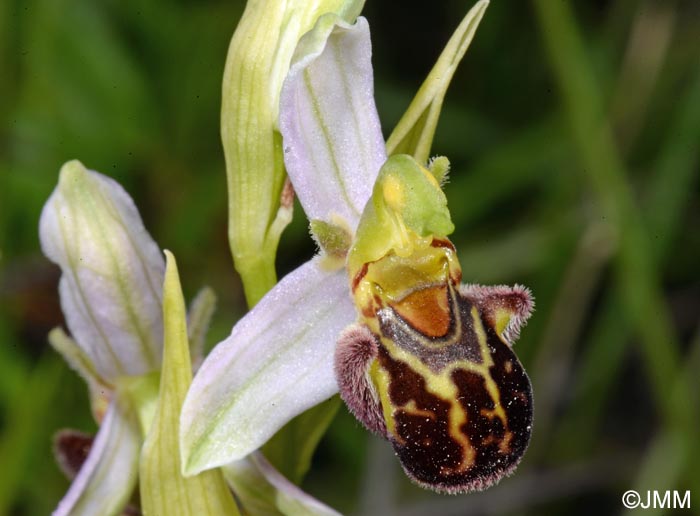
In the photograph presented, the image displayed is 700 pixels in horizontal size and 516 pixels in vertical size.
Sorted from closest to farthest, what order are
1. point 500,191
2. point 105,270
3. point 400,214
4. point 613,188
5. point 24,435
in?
point 400,214 < point 105,270 < point 24,435 < point 613,188 < point 500,191

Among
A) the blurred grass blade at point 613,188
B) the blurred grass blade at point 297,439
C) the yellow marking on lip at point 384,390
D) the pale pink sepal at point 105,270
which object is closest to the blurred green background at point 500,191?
the blurred grass blade at point 613,188

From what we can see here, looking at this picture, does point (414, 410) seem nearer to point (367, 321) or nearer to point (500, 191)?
point (367, 321)

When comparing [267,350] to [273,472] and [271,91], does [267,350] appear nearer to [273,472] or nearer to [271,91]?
[273,472]

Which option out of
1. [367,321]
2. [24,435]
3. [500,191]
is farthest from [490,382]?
[500,191]

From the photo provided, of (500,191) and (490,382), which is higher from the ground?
(490,382)

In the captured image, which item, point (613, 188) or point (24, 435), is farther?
point (613, 188)

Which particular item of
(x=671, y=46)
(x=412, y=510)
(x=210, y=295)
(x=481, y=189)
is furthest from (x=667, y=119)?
(x=210, y=295)
